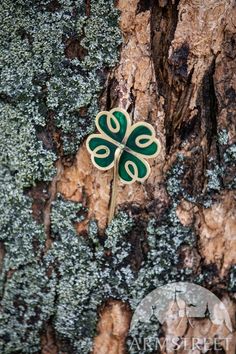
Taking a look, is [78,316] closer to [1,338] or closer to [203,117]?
[1,338]

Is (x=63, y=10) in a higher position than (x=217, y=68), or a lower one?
higher

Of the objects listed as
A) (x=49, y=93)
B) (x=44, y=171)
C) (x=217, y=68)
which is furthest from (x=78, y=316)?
(x=217, y=68)

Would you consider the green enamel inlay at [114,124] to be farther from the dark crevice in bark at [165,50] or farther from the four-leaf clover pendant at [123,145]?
the dark crevice in bark at [165,50]

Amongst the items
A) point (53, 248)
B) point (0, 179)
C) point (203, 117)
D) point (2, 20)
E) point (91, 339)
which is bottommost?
point (91, 339)

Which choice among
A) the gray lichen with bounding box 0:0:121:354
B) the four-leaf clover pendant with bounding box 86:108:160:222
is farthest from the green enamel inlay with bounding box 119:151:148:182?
the gray lichen with bounding box 0:0:121:354

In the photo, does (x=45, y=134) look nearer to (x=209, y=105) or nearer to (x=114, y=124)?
(x=114, y=124)

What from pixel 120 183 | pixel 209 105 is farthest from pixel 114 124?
pixel 209 105

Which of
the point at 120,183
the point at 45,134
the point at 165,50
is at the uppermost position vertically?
the point at 165,50

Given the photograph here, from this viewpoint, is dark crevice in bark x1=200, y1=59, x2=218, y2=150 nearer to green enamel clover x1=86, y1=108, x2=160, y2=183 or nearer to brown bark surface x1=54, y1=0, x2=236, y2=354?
brown bark surface x1=54, y1=0, x2=236, y2=354
